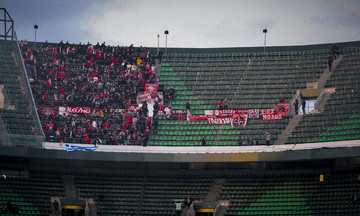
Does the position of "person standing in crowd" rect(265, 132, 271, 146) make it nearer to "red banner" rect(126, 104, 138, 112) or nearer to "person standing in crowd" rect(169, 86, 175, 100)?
"person standing in crowd" rect(169, 86, 175, 100)

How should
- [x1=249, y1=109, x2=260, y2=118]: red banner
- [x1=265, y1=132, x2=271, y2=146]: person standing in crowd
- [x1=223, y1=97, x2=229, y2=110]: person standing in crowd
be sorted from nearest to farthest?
[x1=265, y1=132, x2=271, y2=146]: person standing in crowd
[x1=249, y1=109, x2=260, y2=118]: red banner
[x1=223, y1=97, x2=229, y2=110]: person standing in crowd

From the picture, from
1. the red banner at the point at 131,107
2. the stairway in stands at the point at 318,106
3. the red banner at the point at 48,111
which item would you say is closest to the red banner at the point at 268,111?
the stairway in stands at the point at 318,106

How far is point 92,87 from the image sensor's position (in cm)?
4762

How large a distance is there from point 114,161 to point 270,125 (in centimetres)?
1125

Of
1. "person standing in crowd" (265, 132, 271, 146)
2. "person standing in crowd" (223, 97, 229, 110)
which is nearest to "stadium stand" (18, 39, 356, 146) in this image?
"person standing in crowd" (223, 97, 229, 110)

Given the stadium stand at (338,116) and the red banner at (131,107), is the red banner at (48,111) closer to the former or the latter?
the red banner at (131,107)

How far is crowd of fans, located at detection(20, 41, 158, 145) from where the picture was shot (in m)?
44.1

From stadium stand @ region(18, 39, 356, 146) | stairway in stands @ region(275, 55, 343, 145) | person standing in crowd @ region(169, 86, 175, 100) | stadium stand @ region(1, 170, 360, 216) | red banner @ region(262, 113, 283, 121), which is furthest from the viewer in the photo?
person standing in crowd @ region(169, 86, 175, 100)

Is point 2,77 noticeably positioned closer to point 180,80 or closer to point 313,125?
point 180,80

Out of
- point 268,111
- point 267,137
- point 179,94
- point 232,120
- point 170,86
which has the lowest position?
point 267,137

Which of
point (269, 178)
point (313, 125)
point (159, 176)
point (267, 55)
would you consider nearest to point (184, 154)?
point (159, 176)

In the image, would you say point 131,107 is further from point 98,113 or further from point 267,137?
point 267,137

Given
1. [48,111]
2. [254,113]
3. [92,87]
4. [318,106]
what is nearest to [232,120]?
[254,113]

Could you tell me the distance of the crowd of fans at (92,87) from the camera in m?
44.1
